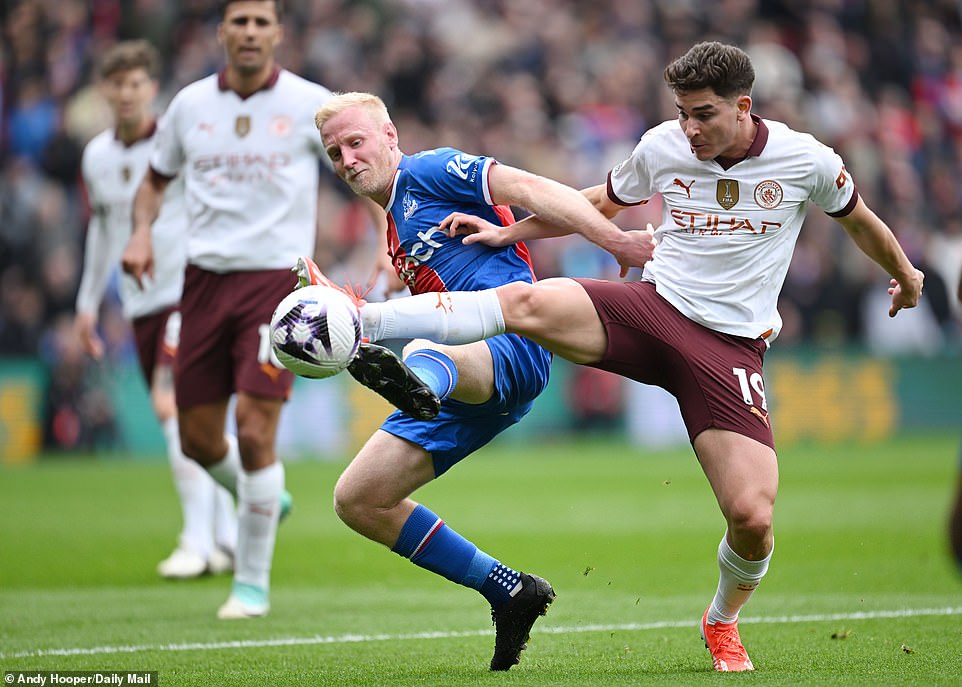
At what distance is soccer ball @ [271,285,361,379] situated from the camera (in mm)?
4996

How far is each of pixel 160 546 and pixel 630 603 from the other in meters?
4.54

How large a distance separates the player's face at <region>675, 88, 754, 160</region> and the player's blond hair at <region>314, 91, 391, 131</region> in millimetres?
1298

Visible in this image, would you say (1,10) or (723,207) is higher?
(723,207)

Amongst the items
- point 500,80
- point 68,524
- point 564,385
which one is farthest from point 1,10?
point 68,524

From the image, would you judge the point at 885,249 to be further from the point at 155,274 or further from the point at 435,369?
the point at 155,274

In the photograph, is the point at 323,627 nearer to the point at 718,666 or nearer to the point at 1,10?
the point at 718,666

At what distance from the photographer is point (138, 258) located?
7672 mm

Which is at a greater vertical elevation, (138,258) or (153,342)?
(138,258)

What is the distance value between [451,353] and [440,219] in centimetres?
62

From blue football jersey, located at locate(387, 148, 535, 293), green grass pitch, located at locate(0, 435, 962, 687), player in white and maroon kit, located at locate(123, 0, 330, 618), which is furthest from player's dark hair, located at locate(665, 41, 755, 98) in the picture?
player in white and maroon kit, located at locate(123, 0, 330, 618)

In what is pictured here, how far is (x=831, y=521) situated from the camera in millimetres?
11500

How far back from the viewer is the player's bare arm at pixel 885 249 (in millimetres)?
5797

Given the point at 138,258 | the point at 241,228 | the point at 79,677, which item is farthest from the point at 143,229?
the point at 79,677

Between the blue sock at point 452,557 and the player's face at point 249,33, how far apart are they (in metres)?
3.08
